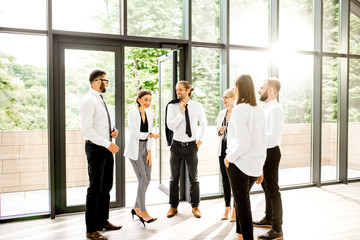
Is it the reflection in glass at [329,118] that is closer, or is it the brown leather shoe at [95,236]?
the brown leather shoe at [95,236]

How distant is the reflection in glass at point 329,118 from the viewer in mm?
5777

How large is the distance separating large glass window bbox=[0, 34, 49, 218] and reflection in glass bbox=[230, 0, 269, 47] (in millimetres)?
2871

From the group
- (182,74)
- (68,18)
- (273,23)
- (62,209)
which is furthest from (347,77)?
(62,209)

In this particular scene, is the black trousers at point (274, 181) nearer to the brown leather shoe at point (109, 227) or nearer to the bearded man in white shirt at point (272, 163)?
the bearded man in white shirt at point (272, 163)

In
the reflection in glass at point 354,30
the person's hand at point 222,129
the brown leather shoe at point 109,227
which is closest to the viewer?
the brown leather shoe at point 109,227

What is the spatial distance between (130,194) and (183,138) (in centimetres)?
182

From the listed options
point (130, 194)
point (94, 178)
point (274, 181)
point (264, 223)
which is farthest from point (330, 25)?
point (94, 178)

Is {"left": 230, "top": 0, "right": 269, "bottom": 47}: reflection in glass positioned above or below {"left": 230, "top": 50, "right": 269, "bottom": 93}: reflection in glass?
above

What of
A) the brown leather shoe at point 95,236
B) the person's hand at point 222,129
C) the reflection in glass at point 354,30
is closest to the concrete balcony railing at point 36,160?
the brown leather shoe at point 95,236

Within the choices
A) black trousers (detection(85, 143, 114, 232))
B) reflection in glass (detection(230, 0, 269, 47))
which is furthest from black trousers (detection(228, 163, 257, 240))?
reflection in glass (detection(230, 0, 269, 47))

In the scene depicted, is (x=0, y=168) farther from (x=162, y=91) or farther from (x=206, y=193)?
(x=206, y=193)

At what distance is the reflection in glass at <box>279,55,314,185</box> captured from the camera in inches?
217

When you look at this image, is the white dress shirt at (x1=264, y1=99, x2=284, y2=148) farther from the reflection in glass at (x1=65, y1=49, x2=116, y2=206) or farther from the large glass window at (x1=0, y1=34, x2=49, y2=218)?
the large glass window at (x1=0, y1=34, x2=49, y2=218)

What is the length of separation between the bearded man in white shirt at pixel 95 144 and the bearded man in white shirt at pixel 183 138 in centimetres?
87
